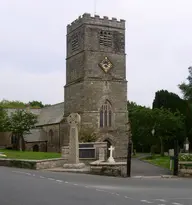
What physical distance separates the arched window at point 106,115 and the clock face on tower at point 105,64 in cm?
400

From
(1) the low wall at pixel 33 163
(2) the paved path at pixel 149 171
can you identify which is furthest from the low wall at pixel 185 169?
(1) the low wall at pixel 33 163

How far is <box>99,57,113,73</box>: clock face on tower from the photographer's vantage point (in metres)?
52.5

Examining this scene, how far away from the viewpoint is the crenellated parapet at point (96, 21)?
52.5 m

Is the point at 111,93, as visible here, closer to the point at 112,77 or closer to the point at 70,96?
the point at 112,77

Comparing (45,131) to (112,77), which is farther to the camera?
(45,131)

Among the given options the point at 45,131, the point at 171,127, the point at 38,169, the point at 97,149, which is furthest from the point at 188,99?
the point at 38,169

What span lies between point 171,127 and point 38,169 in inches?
1108

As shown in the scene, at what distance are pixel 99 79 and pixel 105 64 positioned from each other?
2102mm

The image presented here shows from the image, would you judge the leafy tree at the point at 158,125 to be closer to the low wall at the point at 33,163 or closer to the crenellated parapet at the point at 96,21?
the crenellated parapet at the point at 96,21

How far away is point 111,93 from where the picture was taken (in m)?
52.6

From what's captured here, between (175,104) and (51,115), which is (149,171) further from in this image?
(51,115)

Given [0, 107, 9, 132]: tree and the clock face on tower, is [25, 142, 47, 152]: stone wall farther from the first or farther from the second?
the clock face on tower

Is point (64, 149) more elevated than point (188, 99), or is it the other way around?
point (188, 99)

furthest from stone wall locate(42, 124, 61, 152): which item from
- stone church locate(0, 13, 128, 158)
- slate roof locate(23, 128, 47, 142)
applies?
stone church locate(0, 13, 128, 158)
